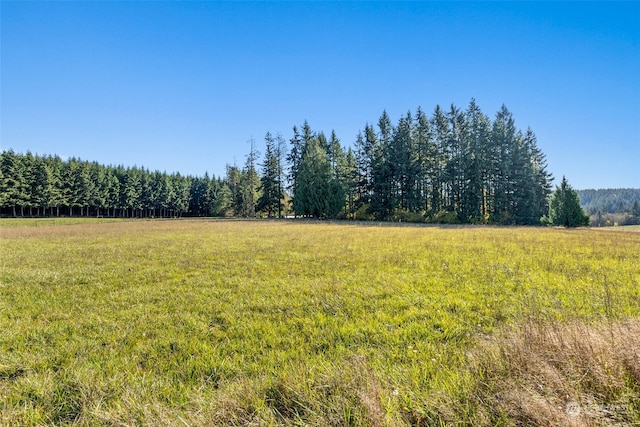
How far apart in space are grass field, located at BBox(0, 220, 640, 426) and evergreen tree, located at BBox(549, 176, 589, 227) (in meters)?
31.6

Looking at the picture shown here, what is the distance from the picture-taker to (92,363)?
10.9 ft

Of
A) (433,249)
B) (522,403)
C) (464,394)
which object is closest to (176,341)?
(464,394)

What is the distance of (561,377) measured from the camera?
7.55 feet

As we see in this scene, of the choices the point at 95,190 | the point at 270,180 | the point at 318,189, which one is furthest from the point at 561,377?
the point at 95,190

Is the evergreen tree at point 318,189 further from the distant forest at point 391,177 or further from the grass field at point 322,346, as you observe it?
the grass field at point 322,346

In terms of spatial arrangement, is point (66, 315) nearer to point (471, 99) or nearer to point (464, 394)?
point (464, 394)

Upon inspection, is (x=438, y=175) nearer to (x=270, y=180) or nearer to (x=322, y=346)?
(x=270, y=180)

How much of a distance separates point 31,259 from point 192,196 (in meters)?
78.6

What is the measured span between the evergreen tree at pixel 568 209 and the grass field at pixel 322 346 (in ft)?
104

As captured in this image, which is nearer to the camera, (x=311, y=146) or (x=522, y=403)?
(x=522, y=403)

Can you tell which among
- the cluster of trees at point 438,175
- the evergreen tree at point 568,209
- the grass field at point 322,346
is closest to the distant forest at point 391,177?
the cluster of trees at point 438,175

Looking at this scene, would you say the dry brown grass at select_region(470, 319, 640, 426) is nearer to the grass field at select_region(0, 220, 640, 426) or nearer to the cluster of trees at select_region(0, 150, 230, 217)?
the grass field at select_region(0, 220, 640, 426)

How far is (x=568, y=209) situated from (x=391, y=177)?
2245 centimetres

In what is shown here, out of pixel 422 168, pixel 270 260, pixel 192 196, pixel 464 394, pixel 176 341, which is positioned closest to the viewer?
pixel 464 394
